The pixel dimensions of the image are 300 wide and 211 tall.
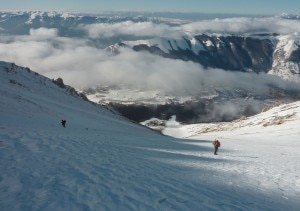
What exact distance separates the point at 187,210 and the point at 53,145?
41.1 ft

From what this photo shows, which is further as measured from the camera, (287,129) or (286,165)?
(287,129)

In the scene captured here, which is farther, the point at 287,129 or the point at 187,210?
the point at 287,129

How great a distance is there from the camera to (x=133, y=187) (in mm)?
17562

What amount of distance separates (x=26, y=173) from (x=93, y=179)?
10.4 feet

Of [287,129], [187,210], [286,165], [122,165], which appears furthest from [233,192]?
[287,129]

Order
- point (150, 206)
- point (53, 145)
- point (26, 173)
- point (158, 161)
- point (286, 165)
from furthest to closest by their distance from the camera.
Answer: point (286, 165), point (158, 161), point (53, 145), point (26, 173), point (150, 206)

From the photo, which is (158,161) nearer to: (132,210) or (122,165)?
(122,165)

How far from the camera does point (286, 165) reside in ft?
106

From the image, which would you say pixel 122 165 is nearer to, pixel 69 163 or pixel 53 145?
pixel 69 163

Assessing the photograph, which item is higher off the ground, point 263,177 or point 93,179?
point 263,177

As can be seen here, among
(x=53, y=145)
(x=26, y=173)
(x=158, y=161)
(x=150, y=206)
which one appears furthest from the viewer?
(x=158, y=161)

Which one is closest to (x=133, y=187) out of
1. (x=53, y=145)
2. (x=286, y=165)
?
(x=53, y=145)

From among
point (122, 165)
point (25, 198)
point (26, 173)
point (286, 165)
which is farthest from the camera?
point (286, 165)

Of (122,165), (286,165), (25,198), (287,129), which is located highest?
(287,129)
